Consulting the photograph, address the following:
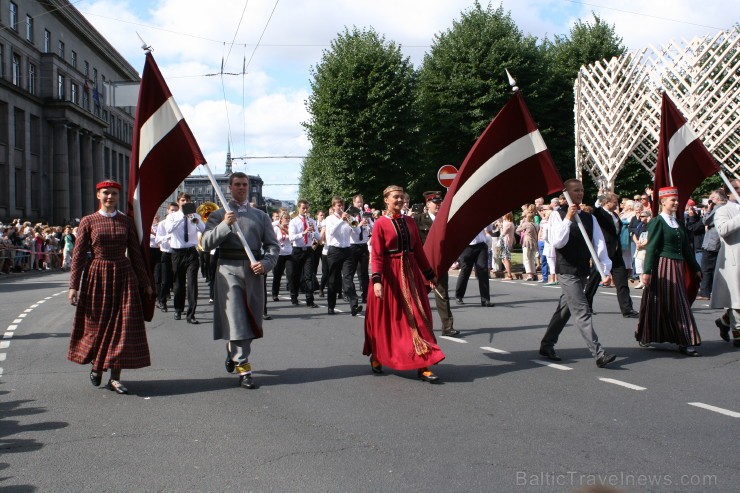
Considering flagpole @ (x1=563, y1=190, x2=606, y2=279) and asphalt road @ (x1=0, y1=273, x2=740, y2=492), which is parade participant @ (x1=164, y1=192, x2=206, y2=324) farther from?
flagpole @ (x1=563, y1=190, x2=606, y2=279)

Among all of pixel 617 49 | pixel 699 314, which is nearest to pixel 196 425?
pixel 699 314

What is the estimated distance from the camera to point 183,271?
43.9ft

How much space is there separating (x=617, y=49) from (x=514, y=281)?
2793 cm

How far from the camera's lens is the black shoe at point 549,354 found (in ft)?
28.5

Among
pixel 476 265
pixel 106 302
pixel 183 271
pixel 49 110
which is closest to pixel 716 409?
pixel 106 302

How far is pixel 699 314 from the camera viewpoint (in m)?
12.6

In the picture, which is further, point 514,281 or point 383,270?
point 514,281

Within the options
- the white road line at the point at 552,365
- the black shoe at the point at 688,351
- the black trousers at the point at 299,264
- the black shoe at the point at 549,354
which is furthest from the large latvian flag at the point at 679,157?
the black trousers at the point at 299,264

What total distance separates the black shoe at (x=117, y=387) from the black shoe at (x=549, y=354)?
4473 millimetres

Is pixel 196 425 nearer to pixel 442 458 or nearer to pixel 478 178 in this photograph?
pixel 442 458

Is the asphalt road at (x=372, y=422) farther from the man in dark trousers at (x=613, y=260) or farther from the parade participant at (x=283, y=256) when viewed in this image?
the parade participant at (x=283, y=256)

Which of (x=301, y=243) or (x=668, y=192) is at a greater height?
(x=668, y=192)

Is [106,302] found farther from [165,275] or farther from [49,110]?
[49,110]

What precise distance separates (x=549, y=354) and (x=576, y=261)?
44.8 inches
